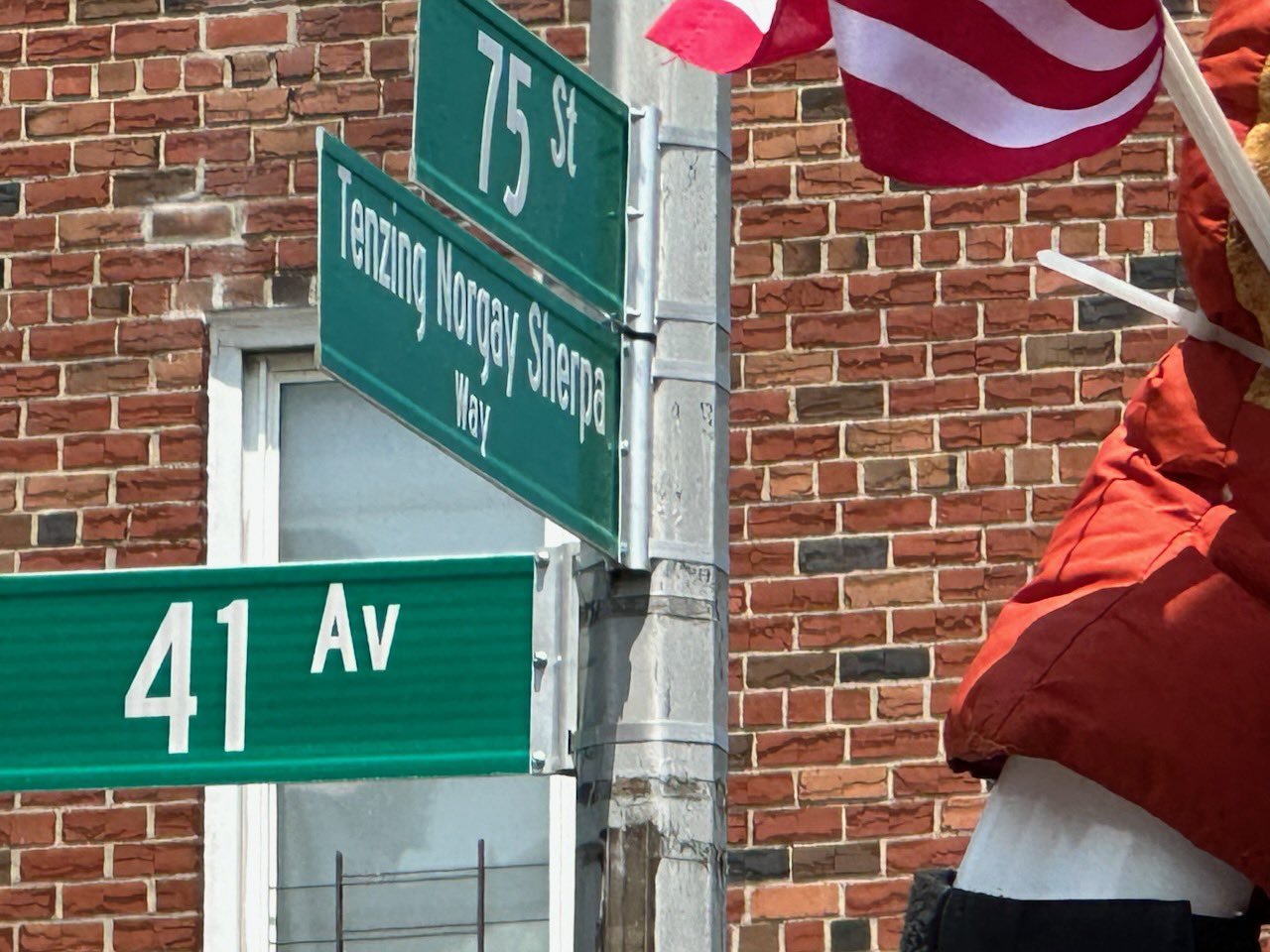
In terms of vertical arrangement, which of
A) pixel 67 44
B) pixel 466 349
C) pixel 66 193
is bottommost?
pixel 466 349

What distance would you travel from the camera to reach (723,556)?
405 cm

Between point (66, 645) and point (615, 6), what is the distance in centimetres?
135

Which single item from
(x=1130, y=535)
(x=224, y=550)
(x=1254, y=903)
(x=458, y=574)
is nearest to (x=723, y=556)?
(x=458, y=574)

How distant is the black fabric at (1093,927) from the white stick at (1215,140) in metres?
0.90

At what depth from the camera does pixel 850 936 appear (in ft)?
19.7

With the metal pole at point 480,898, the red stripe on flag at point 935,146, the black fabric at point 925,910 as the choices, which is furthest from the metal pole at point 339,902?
the red stripe on flag at point 935,146

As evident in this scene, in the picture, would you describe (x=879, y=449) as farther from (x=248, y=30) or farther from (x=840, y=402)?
(x=248, y=30)

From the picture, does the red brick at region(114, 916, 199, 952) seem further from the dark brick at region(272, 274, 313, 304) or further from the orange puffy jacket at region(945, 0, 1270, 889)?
the orange puffy jacket at region(945, 0, 1270, 889)

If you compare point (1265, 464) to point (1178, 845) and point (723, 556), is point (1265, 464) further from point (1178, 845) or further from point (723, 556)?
point (723, 556)

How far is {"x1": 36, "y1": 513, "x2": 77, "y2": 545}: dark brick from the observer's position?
260 inches

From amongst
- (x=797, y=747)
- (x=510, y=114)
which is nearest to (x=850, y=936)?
(x=797, y=747)

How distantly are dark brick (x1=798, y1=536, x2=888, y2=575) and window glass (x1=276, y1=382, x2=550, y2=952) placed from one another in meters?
0.69

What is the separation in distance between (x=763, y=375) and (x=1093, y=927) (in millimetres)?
2941

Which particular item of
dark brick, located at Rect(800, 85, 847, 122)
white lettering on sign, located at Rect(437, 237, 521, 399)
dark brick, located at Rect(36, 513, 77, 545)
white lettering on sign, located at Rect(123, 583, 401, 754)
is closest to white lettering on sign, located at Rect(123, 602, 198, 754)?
white lettering on sign, located at Rect(123, 583, 401, 754)
